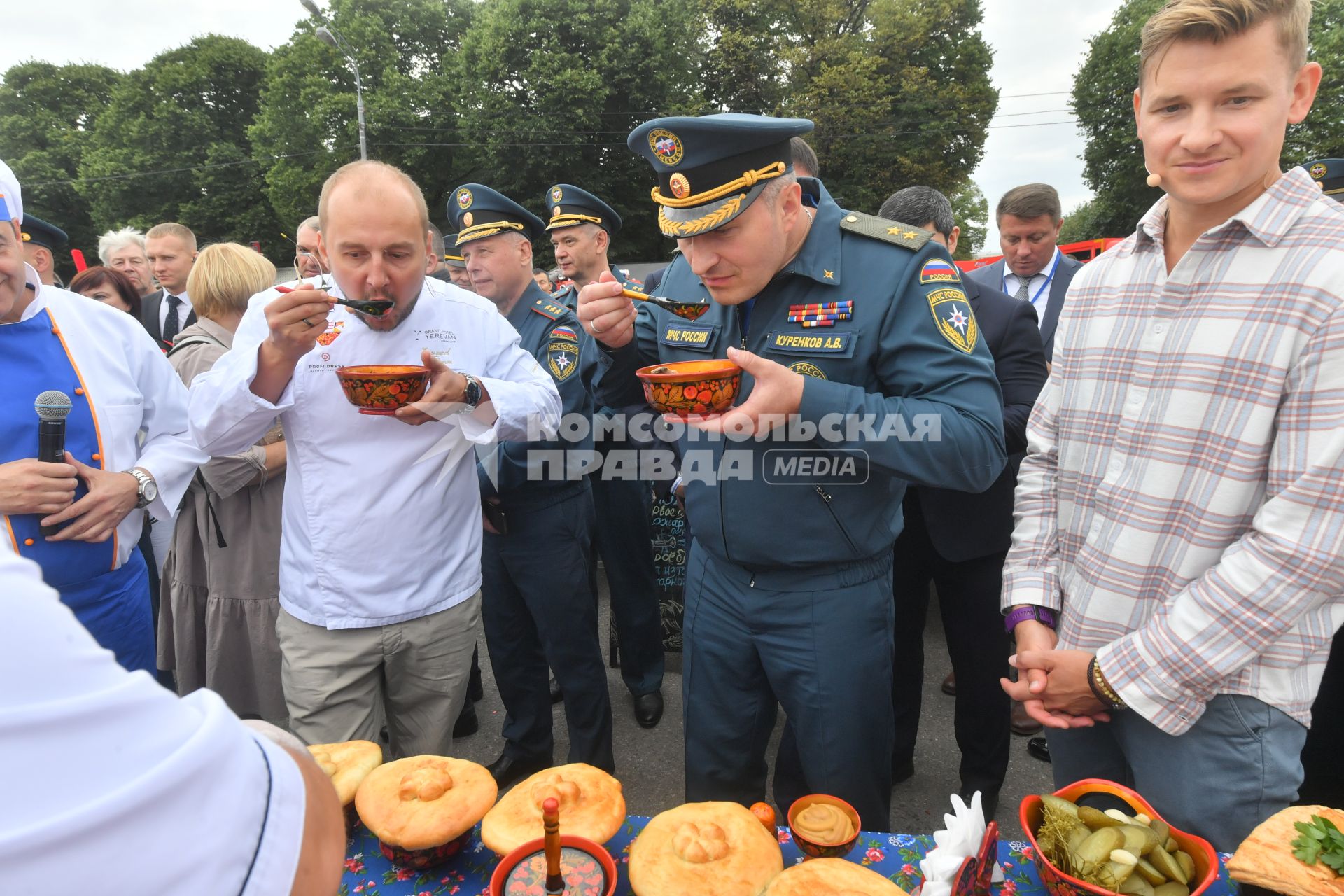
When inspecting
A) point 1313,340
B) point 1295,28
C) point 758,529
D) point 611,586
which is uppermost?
point 1295,28

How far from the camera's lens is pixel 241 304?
319 cm

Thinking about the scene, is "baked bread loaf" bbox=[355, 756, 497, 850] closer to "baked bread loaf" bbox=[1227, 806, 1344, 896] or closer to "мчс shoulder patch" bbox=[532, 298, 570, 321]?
"baked bread loaf" bbox=[1227, 806, 1344, 896]

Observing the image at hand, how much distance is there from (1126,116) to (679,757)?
29.1 m

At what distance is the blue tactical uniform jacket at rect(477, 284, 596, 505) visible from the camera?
3109 millimetres

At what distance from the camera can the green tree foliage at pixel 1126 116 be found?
21203 mm

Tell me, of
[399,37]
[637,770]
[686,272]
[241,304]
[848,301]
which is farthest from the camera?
[399,37]

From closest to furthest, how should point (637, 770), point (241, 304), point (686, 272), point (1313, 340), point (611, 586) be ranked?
1. point (1313, 340)
2. point (686, 272)
3. point (241, 304)
4. point (637, 770)
5. point (611, 586)

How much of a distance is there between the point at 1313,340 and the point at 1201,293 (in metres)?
0.22

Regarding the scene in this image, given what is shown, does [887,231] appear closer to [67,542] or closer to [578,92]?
[67,542]

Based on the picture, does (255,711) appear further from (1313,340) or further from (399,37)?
(399,37)

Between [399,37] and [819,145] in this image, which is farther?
[399,37]

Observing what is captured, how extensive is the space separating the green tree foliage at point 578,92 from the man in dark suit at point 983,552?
22.9 m

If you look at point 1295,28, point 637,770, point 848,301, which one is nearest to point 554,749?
point 637,770

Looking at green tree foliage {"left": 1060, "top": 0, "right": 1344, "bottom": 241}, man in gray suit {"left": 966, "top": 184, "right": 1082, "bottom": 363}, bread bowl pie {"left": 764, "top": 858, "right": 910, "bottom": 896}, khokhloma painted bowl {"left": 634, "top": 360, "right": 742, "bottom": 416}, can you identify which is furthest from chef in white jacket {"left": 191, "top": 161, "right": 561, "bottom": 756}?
green tree foliage {"left": 1060, "top": 0, "right": 1344, "bottom": 241}
